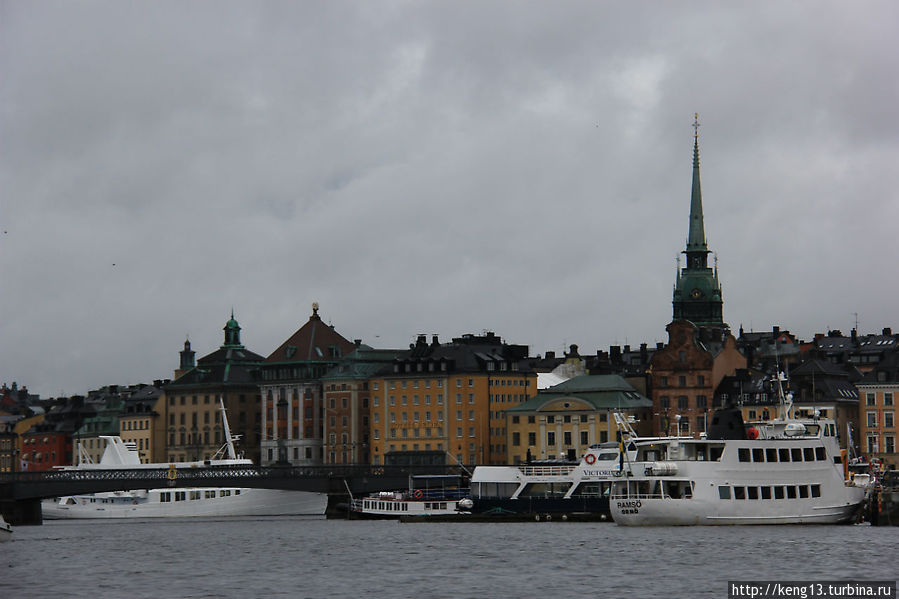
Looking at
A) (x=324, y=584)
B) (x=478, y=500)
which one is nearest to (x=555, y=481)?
(x=478, y=500)

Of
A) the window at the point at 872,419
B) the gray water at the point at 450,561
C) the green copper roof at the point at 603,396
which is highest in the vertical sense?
the green copper roof at the point at 603,396

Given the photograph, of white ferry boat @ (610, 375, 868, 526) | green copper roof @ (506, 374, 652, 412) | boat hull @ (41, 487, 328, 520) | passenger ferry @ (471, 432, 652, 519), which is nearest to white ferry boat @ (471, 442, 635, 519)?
passenger ferry @ (471, 432, 652, 519)

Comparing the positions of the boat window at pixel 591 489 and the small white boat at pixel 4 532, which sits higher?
the boat window at pixel 591 489

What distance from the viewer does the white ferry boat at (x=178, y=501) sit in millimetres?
181125

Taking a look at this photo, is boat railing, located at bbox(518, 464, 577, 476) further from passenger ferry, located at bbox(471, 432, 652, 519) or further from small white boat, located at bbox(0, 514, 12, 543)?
small white boat, located at bbox(0, 514, 12, 543)

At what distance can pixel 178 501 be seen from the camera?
18850cm

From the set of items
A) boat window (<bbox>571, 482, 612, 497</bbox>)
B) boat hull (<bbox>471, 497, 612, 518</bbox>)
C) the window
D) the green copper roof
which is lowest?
boat hull (<bbox>471, 497, 612, 518</bbox>)

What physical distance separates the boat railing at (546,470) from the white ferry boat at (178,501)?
41590 mm

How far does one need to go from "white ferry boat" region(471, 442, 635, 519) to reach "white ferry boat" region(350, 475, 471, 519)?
2137 millimetres

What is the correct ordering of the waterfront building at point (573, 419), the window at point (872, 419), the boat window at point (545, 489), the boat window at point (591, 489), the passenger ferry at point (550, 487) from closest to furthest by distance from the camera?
the passenger ferry at point (550, 487) → the boat window at point (591, 489) → the boat window at point (545, 489) → the window at point (872, 419) → the waterfront building at point (573, 419)

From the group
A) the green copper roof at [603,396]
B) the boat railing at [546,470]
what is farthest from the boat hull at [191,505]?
the boat railing at [546,470]

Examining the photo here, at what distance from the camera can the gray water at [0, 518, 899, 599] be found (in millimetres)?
78625

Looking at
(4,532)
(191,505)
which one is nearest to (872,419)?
(191,505)

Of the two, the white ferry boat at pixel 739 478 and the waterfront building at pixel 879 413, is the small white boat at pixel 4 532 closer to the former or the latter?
the white ferry boat at pixel 739 478
